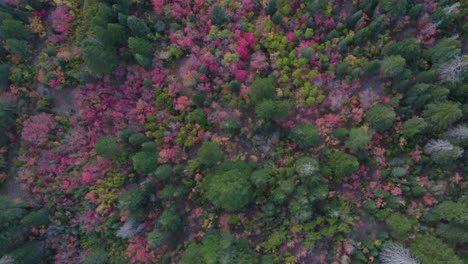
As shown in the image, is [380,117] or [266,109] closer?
[380,117]

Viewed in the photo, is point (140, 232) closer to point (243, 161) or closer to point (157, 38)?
point (243, 161)

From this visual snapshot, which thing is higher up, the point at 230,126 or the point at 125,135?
the point at 230,126

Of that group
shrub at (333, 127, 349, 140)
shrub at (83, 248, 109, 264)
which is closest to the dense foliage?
shrub at (83, 248, 109, 264)

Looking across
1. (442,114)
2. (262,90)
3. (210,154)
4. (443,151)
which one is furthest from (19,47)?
(443,151)

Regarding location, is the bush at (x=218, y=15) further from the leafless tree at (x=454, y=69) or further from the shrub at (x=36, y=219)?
the shrub at (x=36, y=219)

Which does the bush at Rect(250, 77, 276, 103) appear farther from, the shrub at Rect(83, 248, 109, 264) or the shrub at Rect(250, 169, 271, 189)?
the shrub at Rect(83, 248, 109, 264)

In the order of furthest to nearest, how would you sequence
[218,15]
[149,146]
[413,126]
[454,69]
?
[218,15], [149,146], [413,126], [454,69]

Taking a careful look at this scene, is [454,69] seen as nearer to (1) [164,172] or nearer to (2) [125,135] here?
(1) [164,172]

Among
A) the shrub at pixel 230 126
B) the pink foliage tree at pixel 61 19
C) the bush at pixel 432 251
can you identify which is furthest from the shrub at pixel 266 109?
the pink foliage tree at pixel 61 19
